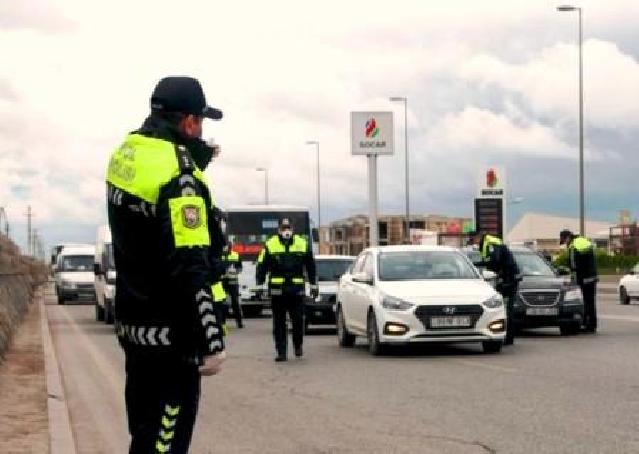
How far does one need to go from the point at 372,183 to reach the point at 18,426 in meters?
46.7

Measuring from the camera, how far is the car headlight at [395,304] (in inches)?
716

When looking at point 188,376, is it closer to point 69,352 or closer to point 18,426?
point 18,426

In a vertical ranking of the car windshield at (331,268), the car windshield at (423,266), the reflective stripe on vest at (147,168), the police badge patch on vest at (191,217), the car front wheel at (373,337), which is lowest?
the car front wheel at (373,337)

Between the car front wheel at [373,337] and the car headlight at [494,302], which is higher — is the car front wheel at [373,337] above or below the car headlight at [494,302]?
below

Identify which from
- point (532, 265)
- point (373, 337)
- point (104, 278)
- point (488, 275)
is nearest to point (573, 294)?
point (532, 265)

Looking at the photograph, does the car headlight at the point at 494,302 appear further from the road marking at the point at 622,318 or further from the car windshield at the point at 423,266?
the road marking at the point at 622,318

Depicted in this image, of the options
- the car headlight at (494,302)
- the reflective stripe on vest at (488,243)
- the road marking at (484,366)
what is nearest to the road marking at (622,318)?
the reflective stripe on vest at (488,243)

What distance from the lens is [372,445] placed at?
959cm

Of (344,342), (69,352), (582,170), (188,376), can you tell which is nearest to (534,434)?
(188,376)

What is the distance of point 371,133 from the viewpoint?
59.4 metres

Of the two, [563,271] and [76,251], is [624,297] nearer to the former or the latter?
[563,271]

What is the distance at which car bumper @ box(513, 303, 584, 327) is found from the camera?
73.4 ft

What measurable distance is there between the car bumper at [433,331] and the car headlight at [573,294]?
4.41 m

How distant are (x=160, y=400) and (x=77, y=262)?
4710cm
